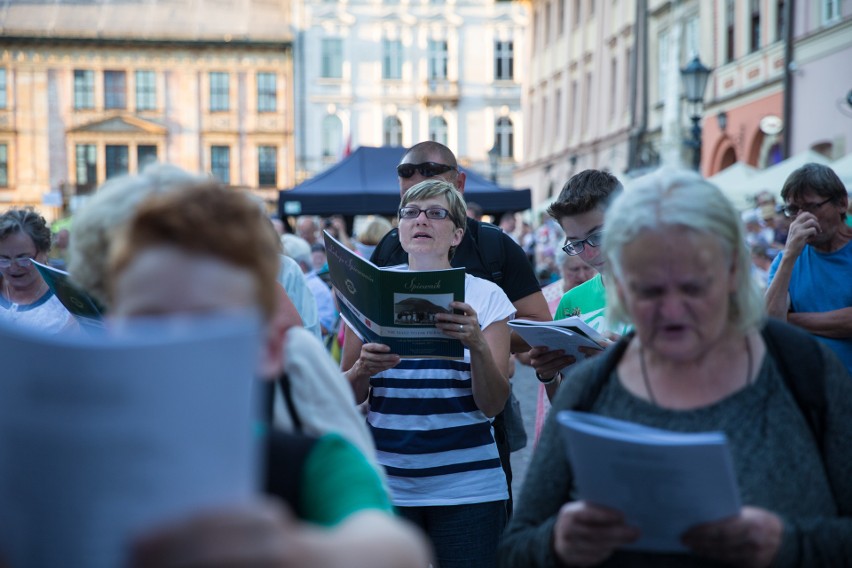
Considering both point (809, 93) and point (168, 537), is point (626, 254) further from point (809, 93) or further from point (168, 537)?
point (809, 93)

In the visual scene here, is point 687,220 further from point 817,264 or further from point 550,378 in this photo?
point 817,264

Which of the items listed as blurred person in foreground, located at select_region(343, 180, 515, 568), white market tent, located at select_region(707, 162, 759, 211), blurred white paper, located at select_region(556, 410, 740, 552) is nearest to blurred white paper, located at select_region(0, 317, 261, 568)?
blurred white paper, located at select_region(556, 410, 740, 552)

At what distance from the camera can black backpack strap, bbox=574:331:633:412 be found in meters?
2.26

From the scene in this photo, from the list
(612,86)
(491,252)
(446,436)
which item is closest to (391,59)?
(612,86)

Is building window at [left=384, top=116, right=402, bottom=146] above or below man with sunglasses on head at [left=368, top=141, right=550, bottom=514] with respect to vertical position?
above

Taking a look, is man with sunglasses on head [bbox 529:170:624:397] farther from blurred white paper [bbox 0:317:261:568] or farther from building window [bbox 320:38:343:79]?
building window [bbox 320:38:343:79]

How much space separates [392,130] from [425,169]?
163ft

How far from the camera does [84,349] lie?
3.70 feet

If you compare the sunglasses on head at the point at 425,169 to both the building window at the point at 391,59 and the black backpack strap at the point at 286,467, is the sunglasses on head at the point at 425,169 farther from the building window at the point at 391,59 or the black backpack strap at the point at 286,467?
the building window at the point at 391,59

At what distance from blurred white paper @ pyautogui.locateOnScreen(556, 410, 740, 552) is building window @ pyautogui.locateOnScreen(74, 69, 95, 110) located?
56.6m

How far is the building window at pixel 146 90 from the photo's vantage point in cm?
5547

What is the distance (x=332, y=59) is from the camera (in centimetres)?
5400

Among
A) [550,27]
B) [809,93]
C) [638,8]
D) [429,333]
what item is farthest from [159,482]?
[550,27]

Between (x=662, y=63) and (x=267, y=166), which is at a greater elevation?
(x=662, y=63)
